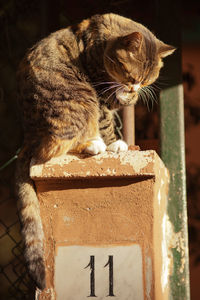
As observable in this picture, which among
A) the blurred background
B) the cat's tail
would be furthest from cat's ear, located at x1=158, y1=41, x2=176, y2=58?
the cat's tail

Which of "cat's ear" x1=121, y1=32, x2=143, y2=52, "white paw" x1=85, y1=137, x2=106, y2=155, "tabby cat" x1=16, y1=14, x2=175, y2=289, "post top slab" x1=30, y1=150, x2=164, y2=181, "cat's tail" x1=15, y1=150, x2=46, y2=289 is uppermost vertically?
"cat's ear" x1=121, y1=32, x2=143, y2=52

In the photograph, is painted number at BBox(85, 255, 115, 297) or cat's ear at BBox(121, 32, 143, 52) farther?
cat's ear at BBox(121, 32, 143, 52)

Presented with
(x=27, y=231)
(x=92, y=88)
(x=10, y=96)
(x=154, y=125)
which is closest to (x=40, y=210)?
(x=27, y=231)

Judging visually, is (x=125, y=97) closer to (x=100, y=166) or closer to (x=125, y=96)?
(x=125, y=96)

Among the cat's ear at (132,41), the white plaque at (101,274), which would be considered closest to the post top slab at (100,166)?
the white plaque at (101,274)

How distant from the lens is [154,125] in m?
2.37

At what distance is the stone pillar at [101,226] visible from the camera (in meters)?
1.32

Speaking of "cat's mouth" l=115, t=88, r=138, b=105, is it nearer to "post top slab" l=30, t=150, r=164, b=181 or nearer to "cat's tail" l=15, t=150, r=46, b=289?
"post top slab" l=30, t=150, r=164, b=181

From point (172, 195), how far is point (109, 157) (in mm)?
521

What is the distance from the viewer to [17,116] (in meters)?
2.19

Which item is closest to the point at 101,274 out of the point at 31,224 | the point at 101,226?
the point at 101,226

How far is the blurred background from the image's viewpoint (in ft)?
7.66

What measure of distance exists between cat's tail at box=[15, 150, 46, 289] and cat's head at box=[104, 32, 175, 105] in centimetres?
Answer: 53

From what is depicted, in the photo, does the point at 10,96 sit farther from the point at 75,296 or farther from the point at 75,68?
the point at 75,296
